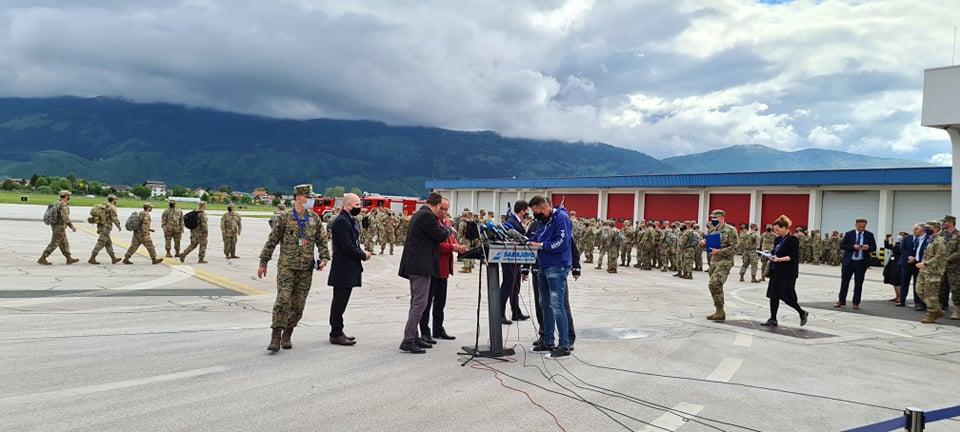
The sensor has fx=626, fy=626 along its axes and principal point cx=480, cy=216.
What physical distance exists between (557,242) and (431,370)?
6.98ft

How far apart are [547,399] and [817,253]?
31.9 meters

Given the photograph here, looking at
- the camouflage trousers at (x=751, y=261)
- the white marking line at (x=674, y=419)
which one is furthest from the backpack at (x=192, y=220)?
the camouflage trousers at (x=751, y=261)

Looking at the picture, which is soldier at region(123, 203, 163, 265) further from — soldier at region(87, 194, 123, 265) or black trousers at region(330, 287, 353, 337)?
black trousers at region(330, 287, 353, 337)

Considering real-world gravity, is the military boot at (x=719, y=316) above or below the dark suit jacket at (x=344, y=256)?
below

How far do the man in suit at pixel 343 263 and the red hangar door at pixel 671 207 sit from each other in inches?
1541

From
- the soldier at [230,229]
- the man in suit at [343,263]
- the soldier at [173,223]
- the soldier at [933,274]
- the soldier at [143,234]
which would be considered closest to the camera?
the man in suit at [343,263]

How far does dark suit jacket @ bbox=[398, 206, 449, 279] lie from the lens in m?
7.66

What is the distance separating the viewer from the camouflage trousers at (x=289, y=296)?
7.32m

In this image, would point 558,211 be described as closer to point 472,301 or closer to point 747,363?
point 747,363

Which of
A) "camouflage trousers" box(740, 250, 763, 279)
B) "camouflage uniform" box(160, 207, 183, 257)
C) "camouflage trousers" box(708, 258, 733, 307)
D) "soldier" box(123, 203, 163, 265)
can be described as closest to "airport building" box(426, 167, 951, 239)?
"camouflage trousers" box(740, 250, 763, 279)

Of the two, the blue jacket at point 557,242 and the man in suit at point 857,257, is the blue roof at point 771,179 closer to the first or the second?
the man in suit at point 857,257

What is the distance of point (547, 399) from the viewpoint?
5.78 metres

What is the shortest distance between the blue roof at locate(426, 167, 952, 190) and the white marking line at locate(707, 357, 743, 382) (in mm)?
30943

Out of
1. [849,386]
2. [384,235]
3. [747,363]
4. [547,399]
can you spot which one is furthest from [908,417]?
[384,235]
